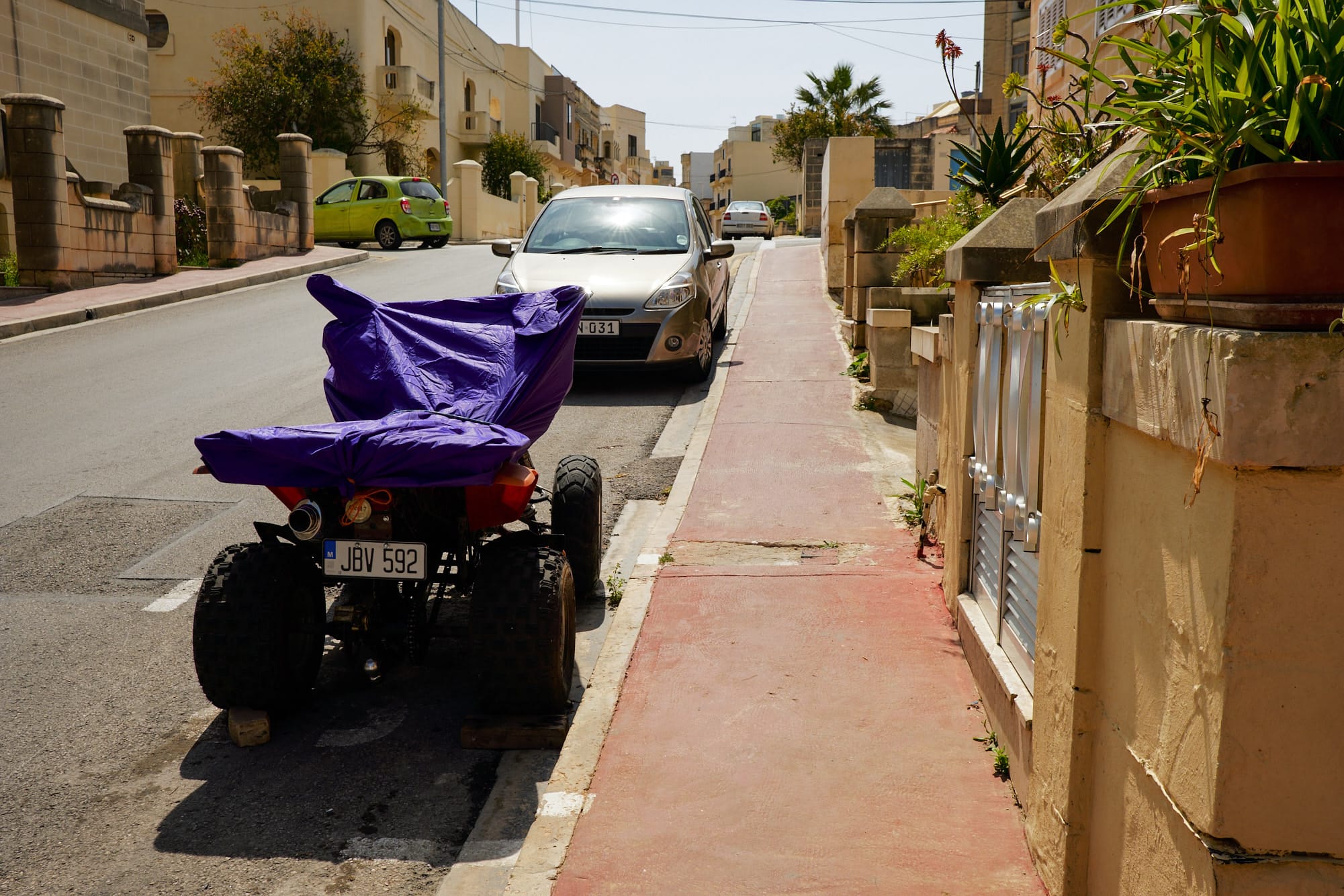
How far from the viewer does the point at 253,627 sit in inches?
162

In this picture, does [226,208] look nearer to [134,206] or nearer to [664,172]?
[134,206]

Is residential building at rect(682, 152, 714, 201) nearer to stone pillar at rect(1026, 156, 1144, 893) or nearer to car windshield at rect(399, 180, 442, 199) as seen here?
car windshield at rect(399, 180, 442, 199)

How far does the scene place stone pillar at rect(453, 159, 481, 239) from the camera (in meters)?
36.2

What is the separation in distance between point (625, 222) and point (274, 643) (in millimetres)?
8466

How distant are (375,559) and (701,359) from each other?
7.14 m

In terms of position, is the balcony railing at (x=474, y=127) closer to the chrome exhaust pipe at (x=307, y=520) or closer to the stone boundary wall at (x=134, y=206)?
the stone boundary wall at (x=134, y=206)

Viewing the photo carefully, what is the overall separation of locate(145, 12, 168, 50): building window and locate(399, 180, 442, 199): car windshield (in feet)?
46.3

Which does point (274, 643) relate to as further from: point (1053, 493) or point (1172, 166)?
point (1172, 166)

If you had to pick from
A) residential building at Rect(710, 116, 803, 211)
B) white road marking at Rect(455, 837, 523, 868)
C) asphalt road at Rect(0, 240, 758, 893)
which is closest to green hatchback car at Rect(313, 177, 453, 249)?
asphalt road at Rect(0, 240, 758, 893)

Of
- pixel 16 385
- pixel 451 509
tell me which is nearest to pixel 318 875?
pixel 451 509

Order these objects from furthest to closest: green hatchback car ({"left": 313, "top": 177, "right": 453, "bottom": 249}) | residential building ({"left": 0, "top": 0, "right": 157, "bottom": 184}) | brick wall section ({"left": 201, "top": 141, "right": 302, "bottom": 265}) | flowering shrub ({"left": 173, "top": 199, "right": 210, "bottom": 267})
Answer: green hatchback car ({"left": 313, "top": 177, "right": 453, "bottom": 249}) → flowering shrub ({"left": 173, "top": 199, "right": 210, "bottom": 267}) → residential building ({"left": 0, "top": 0, "right": 157, "bottom": 184}) → brick wall section ({"left": 201, "top": 141, "right": 302, "bottom": 265})

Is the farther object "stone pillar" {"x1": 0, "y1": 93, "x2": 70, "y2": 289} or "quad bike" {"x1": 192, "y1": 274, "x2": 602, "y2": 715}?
"stone pillar" {"x1": 0, "y1": 93, "x2": 70, "y2": 289}

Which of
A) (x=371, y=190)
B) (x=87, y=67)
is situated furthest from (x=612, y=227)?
(x=87, y=67)

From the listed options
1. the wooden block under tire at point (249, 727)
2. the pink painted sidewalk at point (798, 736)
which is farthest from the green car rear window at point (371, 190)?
the wooden block under tire at point (249, 727)
